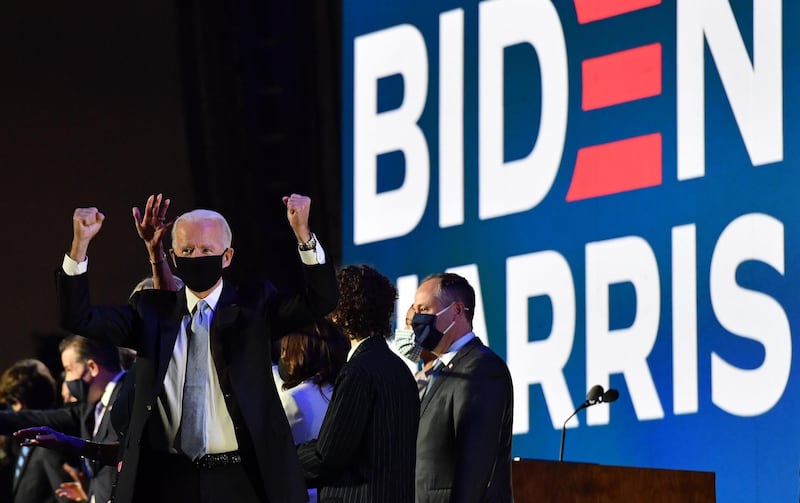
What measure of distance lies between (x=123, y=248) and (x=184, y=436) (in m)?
5.17

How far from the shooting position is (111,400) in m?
5.20

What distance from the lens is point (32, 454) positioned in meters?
6.83

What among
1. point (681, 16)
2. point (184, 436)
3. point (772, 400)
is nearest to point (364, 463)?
point (184, 436)

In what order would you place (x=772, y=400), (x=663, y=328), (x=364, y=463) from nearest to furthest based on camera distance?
(x=364, y=463)
(x=772, y=400)
(x=663, y=328)

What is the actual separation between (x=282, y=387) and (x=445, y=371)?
1.88ft

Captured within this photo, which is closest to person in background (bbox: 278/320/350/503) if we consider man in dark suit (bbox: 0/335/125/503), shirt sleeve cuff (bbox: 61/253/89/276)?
man in dark suit (bbox: 0/335/125/503)

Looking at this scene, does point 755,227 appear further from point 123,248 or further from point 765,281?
point 123,248

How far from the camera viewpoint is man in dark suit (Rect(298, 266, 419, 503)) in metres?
3.90

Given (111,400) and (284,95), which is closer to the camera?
(111,400)

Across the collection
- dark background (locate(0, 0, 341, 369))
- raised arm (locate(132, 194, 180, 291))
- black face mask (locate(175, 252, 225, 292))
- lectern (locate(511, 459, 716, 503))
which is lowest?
lectern (locate(511, 459, 716, 503))

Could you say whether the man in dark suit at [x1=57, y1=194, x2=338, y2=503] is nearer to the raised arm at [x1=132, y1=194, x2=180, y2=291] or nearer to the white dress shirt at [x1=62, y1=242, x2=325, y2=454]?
the white dress shirt at [x1=62, y1=242, x2=325, y2=454]

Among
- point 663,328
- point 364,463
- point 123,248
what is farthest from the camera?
point 123,248

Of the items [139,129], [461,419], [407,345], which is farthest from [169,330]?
[139,129]

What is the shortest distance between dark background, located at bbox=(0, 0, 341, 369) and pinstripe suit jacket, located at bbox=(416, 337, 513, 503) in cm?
411
